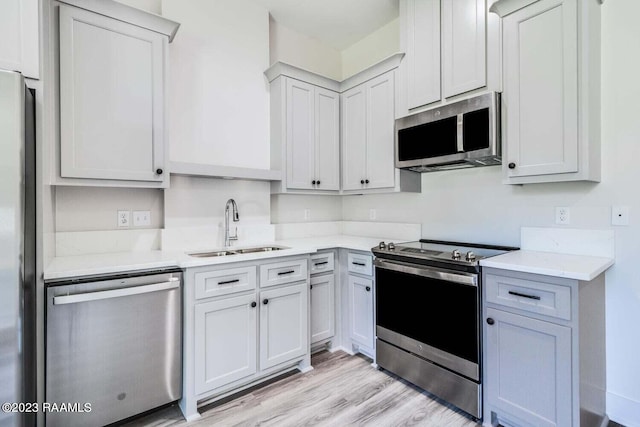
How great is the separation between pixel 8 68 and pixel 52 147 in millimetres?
482

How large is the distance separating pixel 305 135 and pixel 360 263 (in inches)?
50.7

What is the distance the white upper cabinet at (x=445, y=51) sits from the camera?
202 cm

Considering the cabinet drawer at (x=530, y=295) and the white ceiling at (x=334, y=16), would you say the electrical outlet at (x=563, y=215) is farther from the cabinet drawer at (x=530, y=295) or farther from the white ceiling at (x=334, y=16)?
the white ceiling at (x=334, y=16)

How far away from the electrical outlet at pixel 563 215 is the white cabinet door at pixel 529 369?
0.76 meters

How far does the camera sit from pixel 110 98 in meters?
1.91

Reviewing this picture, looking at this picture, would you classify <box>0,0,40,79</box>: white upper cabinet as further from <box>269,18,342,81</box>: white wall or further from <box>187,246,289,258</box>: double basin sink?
<box>269,18,342,81</box>: white wall

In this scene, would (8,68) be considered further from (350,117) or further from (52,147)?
(350,117)

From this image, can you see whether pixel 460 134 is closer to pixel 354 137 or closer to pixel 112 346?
pixel 354 137

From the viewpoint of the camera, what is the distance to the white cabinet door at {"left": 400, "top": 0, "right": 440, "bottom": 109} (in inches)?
90.3

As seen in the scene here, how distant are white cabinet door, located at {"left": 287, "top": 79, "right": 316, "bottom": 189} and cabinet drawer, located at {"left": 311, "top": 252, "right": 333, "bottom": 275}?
696mm

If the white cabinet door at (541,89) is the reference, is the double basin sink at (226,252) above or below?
below

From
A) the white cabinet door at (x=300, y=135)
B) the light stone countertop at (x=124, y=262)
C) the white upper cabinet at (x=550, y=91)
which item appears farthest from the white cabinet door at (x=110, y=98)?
the white upper cabinet at (x=550, y=91)

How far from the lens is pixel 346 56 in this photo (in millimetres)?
3615

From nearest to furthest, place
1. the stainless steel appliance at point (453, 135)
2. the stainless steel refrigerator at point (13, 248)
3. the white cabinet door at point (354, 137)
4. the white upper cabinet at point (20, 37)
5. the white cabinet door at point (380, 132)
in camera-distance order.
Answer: the stainless steel refrigerator at point (13, 248) → the white upper cabinet at point (20, 37) → the stainless steel appliance at point (453, 135) → the white cabinet door at point (380, 132) → the white cabinet door at point (354, 137)
